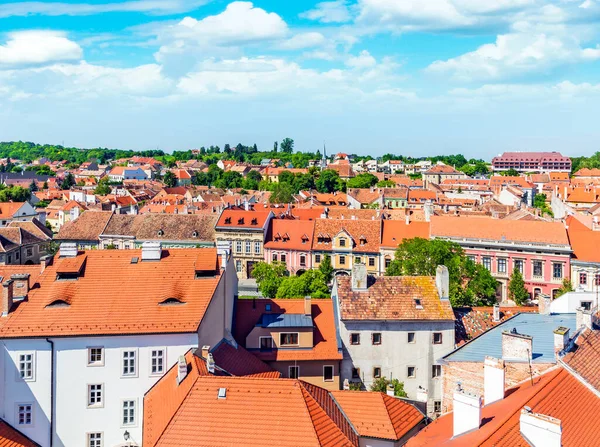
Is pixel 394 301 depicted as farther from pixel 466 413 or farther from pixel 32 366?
pixel 32 366

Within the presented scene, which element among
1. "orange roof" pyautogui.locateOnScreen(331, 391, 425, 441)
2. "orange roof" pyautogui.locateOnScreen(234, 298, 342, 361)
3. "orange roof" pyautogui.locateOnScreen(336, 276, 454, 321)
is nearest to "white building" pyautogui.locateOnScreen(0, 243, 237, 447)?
"orange roof" pyautogui.locateOnScreen(234, 298, 342, 361)

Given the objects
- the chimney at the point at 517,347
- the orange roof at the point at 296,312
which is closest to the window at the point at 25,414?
the orange roof at the point at 296,312

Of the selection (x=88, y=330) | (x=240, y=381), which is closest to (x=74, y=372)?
(x=88, y=330)

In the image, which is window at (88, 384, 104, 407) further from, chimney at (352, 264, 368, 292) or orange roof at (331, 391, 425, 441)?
chimney at (352, 264, 368, 292)

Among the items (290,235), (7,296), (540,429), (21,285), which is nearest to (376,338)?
(21,285)

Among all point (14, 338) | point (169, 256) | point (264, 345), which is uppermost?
point (169, 256)

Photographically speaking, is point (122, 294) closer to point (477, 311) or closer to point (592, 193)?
point (477, 311)
